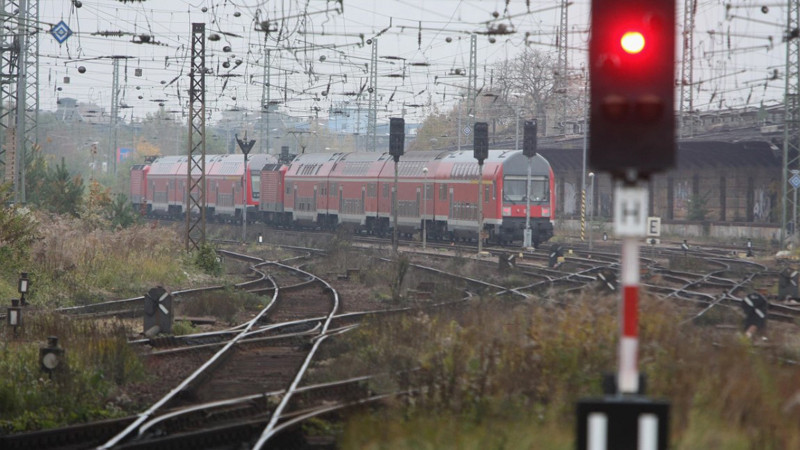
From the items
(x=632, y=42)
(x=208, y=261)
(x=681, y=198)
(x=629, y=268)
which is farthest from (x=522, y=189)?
(x=632, y=42)

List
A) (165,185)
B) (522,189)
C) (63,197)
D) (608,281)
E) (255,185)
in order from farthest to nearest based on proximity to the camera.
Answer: (165,185) < (255,185) < (522,189) < (63,197) < (608,281)

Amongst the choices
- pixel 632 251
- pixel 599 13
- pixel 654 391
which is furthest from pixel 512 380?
pixel 599 13

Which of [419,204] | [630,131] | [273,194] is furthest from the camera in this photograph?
[273,194]

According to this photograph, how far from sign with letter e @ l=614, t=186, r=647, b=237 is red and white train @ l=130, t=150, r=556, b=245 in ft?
95.7

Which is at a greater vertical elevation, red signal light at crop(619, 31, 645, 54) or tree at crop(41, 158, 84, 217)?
red signal light at crop(619, 31, 645, 54)

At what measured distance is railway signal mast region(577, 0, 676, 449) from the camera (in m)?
5.74

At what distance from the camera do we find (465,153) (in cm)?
Result: 4325

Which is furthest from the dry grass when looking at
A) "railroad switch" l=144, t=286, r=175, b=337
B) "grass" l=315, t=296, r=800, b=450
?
"grass" l=315, t=296, r=800, b=450

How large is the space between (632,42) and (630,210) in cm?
90

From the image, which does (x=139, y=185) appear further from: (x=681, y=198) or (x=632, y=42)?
(x=632, y=42)

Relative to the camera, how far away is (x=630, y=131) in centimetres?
582

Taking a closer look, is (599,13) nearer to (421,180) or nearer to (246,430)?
(246,430)

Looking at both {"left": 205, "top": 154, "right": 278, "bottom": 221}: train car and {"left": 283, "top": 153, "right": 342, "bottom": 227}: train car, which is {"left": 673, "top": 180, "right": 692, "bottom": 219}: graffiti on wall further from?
{"left": 205, "top": 154, "right": 278, "bottom": 221}: train car

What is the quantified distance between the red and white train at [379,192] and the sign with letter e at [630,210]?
29.2 m
